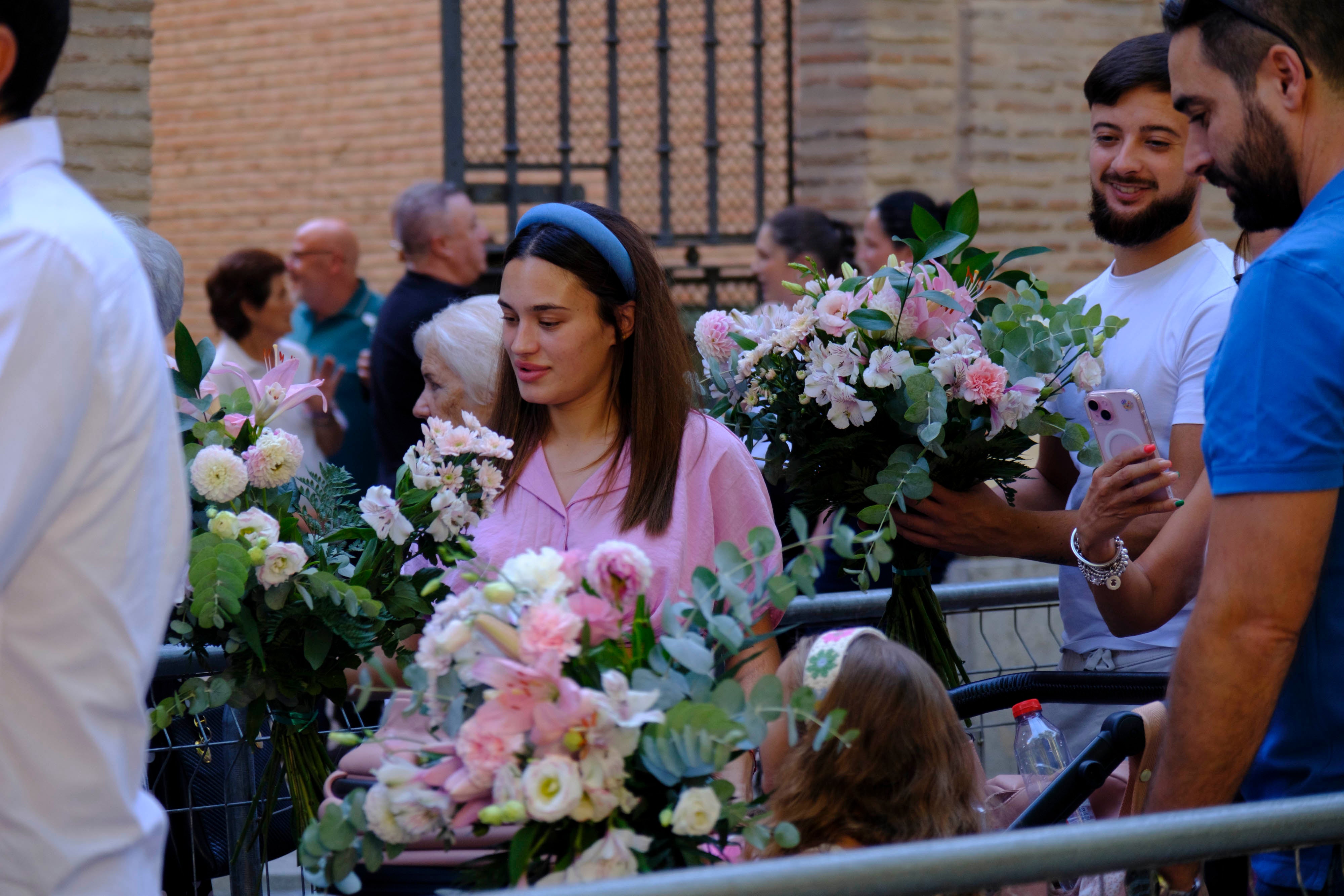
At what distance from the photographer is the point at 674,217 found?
348 inches

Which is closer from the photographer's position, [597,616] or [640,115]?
[597,616]

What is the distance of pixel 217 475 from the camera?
2391mm

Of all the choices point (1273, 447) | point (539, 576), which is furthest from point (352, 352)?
point (1273, 447)

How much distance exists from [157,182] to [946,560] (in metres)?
9.19

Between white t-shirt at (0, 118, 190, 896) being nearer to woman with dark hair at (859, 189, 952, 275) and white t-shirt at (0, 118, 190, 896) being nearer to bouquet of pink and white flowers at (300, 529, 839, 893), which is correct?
bouquet of pink and white flowers at (300, 529, 839, 893)

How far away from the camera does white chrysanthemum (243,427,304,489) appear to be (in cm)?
247

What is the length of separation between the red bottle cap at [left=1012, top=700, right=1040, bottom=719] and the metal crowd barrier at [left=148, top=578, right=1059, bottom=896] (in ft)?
0.31

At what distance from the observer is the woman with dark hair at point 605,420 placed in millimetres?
2652

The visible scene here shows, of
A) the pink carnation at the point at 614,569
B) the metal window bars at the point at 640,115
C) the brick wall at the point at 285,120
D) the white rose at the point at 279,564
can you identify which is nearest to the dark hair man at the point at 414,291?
the metal window bars at the point at 640,115

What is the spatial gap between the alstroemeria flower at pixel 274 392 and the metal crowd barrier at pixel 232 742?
0.46 m

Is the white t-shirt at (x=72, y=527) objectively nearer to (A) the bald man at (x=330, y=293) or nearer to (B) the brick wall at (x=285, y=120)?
(A) the bald man at (x=330, y=293)

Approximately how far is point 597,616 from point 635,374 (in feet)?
3.82

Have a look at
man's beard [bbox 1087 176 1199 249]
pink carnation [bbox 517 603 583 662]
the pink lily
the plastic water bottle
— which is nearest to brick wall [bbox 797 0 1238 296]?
man's beard [bbox 1087 176 1199 249]

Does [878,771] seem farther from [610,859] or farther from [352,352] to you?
[352,352]
